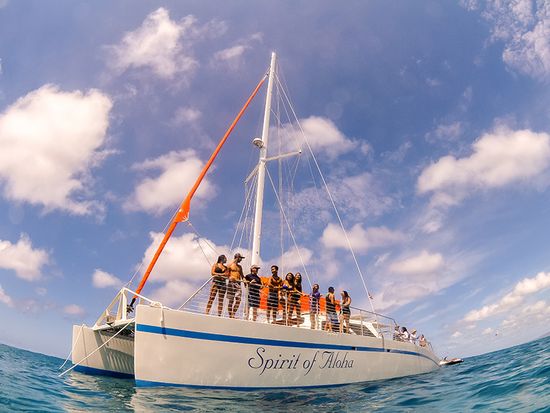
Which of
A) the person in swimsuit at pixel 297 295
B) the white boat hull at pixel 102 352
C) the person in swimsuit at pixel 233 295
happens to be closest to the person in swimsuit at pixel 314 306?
the person in swimsuit at pixel 297 295

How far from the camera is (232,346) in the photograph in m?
8.27

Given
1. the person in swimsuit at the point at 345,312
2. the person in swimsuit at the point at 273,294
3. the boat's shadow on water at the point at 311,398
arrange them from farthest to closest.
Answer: the person in swimsuit at the point at 345,312, the person in swimsuit at the point at 273,294, the boat's shadow on water at the point at 311,398

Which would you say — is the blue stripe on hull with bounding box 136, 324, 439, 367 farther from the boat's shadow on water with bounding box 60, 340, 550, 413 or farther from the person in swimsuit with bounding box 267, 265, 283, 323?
the boat's shadow on water with bounding box 60, 340, 550, 413

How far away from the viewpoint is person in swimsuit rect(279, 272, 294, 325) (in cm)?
1018

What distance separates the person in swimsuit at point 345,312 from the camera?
1180cm

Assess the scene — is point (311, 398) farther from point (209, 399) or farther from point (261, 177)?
point (261, 177)

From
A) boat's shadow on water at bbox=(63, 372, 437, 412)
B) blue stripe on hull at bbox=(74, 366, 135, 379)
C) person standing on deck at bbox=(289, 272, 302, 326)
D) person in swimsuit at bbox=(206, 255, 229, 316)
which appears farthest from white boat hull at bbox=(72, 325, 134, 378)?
person standing on deck at bbox=(289, 272, 302, 326)

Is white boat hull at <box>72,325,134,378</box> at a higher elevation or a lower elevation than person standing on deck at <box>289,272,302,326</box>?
lower

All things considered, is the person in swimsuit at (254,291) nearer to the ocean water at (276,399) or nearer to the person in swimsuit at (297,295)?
the person in swimsuit at (297,295)

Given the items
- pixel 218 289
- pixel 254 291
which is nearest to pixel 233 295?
pixel 218 289

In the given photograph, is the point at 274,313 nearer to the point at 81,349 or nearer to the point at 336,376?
the point at 336,376

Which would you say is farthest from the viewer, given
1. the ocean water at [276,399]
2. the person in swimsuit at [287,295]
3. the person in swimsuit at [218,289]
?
the person in swimsuit at [287,295]

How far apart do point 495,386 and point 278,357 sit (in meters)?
5.54

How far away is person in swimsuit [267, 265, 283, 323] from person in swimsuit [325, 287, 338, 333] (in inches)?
84.3
